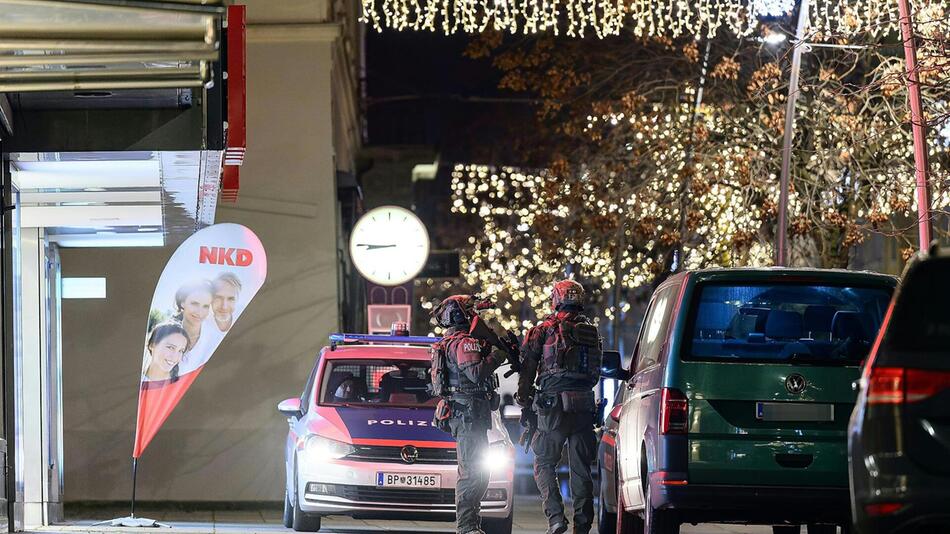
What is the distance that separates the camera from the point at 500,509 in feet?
47.5

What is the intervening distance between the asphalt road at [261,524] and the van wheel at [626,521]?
4413 millimetres

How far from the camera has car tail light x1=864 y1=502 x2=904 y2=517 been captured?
7156mm

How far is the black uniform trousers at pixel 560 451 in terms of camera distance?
1329 cm

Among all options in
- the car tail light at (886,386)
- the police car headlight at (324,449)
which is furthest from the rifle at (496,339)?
the car tail light at (886,386)

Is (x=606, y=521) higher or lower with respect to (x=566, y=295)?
lower

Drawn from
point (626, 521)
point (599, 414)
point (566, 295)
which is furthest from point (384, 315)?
point (626, 521)

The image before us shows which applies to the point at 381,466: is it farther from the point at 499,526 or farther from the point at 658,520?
the point at 658,520

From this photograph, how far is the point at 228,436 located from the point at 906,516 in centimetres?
1455

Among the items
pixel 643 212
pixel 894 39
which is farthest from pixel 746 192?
pixel 894 39

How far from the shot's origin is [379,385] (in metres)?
15.7

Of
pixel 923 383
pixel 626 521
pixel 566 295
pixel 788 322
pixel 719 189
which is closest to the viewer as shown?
pixel 923 383

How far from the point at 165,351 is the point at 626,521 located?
614 centimetres

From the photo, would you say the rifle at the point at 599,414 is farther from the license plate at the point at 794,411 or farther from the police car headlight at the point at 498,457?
the license plate at the point at 794,411

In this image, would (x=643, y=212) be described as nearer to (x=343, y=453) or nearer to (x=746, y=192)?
(x=746, y=192)
